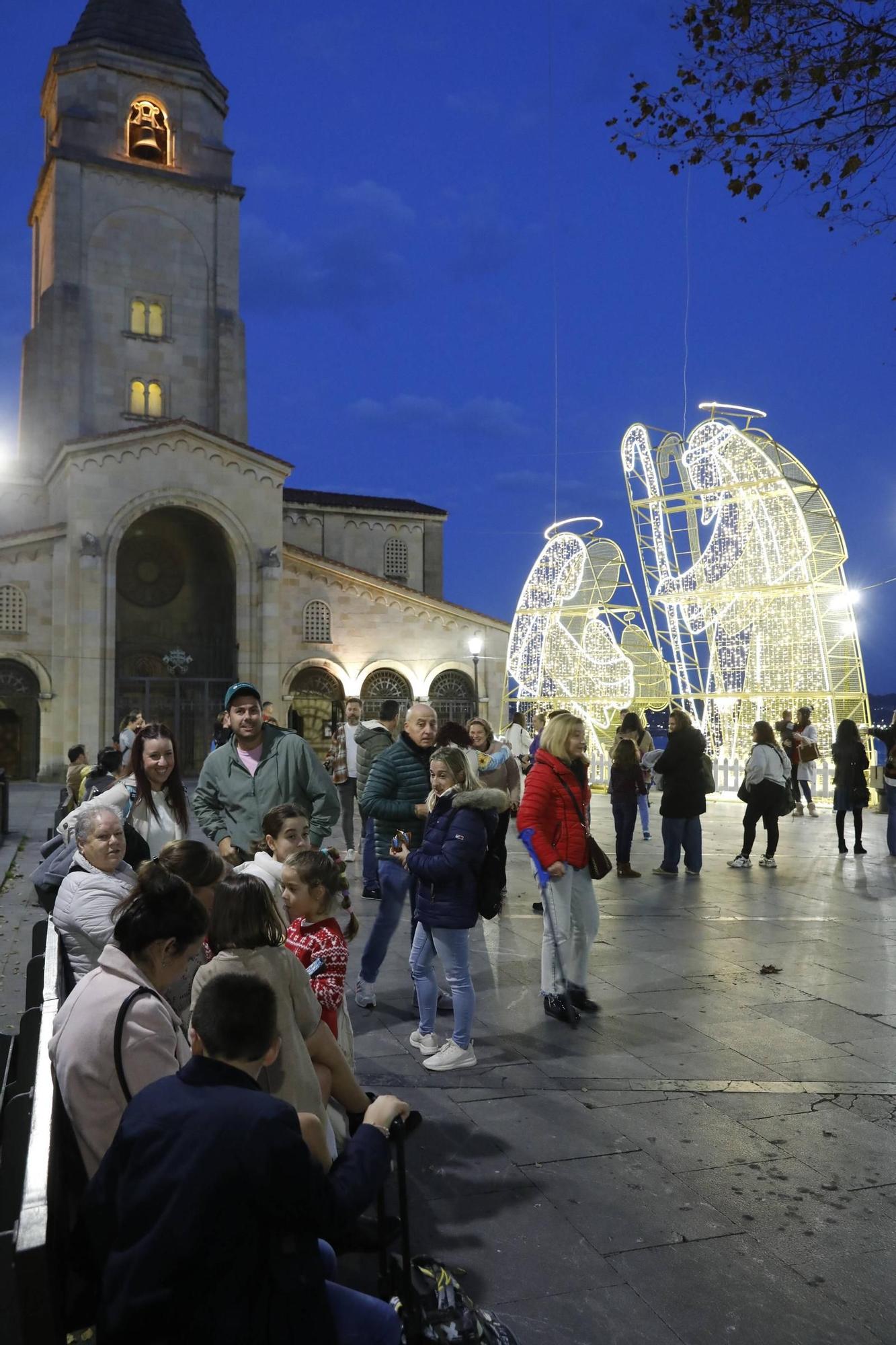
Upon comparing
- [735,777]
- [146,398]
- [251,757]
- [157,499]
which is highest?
[146,398]

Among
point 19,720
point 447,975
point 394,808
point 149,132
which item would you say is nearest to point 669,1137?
point 447,975

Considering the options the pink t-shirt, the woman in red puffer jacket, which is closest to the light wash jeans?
the woman in red puffer jacket

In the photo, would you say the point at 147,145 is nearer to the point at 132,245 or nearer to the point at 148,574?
the point at 132,245

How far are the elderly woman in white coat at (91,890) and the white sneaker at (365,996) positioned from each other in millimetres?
2224

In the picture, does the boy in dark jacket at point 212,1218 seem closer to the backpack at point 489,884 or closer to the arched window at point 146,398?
the backpack at point 489,884

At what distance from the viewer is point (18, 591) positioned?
2911 cm

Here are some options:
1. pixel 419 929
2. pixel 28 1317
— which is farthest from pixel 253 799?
pixel 28 1317

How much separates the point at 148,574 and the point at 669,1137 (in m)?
32.3

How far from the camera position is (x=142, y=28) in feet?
121

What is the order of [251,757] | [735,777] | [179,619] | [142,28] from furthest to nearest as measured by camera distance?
[142,28] < [179,619] < [735,777] < [251,757]

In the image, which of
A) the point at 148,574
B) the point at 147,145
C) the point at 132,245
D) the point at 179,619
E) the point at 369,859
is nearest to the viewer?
the point at 369,859

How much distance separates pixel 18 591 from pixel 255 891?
93.1ft

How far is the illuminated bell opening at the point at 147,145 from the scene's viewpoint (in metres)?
36.4

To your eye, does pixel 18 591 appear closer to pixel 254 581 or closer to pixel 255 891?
pixel 254 581
